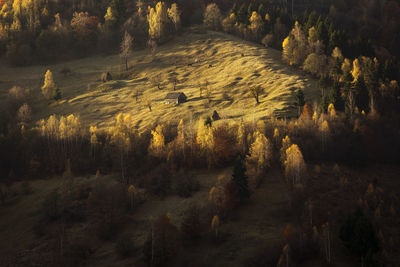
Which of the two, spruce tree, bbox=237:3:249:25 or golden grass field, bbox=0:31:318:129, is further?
spruce tree, bbox=237:3:249:25

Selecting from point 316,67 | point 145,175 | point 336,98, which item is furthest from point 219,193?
point 316,67

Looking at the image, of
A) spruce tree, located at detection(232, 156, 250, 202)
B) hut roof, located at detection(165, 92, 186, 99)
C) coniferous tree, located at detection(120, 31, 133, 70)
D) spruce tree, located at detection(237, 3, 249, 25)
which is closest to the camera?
spruce tree, located at detection(232, 156, 250, 202)

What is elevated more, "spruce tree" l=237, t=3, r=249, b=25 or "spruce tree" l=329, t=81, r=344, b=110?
"spruce tree" l=237, t=3, r=249, b=25

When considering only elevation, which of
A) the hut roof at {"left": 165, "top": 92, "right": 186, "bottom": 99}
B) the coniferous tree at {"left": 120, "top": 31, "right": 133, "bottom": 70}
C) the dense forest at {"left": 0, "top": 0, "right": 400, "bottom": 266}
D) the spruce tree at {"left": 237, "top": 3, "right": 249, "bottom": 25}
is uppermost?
the spruce tree at {"left": 237, "top": 3, "right": 249, "bottom": 25}

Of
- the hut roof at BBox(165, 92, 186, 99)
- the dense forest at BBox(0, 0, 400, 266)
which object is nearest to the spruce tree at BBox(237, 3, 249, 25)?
the dense forest at BBox(0, 0, 400, 266)

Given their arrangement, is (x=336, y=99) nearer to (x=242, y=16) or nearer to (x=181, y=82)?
(x=181, y=82)

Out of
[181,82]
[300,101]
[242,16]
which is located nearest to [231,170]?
[300,101]

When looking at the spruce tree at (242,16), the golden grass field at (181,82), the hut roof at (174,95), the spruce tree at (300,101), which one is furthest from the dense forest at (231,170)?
the spruce tree at (242,16)

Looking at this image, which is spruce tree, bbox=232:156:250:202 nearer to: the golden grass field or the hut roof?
the golden grass field

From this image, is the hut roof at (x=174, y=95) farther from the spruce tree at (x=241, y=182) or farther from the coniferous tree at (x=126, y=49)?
the spruce tree at (x=241, y=182)
